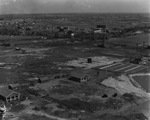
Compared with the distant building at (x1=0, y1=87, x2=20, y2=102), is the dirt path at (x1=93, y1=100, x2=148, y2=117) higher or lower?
lower

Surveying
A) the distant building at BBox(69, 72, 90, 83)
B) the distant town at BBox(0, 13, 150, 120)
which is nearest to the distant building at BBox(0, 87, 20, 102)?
the distant town at BBox(0, 13, 150, 120)

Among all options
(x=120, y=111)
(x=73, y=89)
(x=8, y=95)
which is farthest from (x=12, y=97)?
(x=120, y=111)

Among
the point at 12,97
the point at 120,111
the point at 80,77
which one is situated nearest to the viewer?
the point at 120,111

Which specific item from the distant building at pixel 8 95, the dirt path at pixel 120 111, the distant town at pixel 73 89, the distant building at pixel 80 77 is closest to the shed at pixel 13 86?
the distant town at pixel 73 89

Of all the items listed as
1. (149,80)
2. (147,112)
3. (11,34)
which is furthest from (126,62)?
(11,34)

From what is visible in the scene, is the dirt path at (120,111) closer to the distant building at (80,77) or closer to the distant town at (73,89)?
the distant town at (73,89)

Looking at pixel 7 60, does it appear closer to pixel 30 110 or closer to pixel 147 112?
pixel 30 110

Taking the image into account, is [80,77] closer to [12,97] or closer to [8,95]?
[12,97]

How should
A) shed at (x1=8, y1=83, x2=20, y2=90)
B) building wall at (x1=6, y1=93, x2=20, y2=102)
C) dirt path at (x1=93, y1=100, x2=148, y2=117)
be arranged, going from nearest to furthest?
1. dirt path at (x1=93, y1=100, x2=148, y2=117)
2. building wall at (x1=6, y1=93, x2=20, y2=102)
3. shed at (x1=8, y1=83, x2=20, y2=90)

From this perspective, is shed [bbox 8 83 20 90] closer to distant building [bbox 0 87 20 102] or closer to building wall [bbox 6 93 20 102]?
distant building [bbox 0 87 20 102]

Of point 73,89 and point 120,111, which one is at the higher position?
point 73,89

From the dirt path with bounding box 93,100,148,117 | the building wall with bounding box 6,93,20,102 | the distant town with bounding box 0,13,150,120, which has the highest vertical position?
the building wall with bounding box 6,93,20,102
